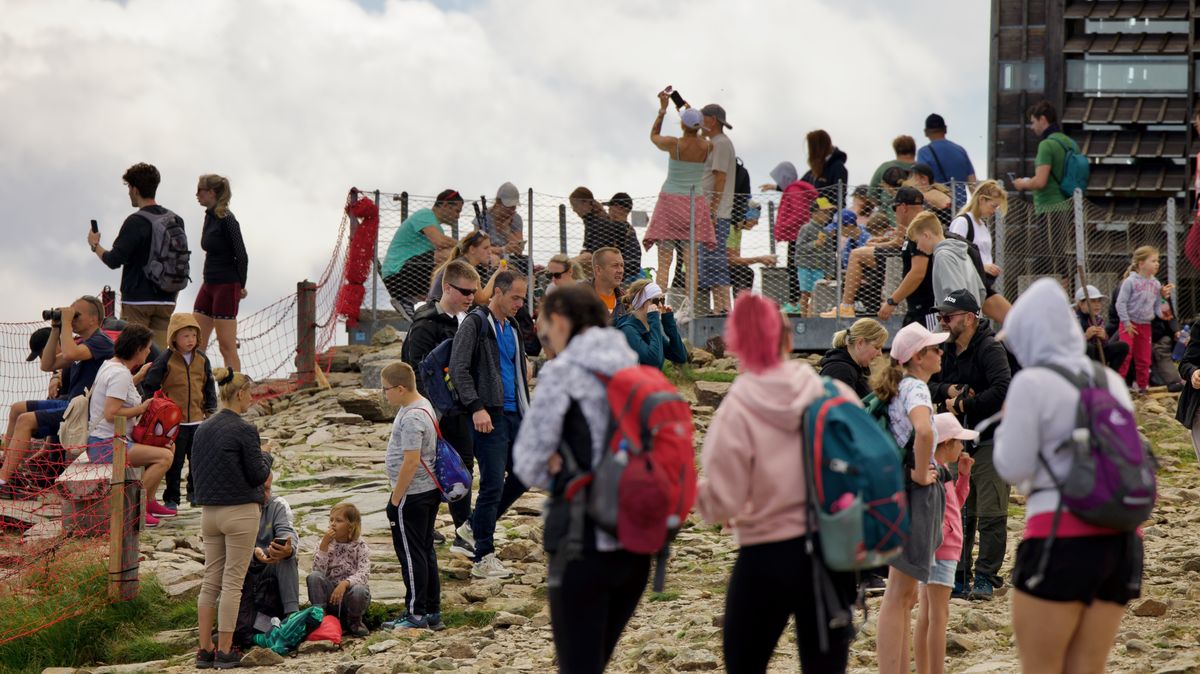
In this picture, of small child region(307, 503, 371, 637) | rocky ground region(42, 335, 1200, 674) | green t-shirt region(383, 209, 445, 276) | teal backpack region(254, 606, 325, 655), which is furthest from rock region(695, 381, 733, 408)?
teal backpack region(254, 606, 325, 655)

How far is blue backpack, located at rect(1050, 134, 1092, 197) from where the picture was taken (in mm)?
18609

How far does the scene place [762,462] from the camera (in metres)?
5.68

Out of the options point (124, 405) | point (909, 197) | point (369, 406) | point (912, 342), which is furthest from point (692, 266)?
point (912, 342)

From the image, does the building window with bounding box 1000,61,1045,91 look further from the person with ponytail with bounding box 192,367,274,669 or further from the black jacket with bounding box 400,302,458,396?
the person with ponytail with bounding box 192,367,274,669

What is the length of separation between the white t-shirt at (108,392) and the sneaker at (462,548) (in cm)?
289

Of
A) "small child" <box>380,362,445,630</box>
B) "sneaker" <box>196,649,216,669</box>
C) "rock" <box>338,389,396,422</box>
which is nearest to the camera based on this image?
"small child" <box>380,362,445,630</box>

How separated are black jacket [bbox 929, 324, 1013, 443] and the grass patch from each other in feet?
18.2

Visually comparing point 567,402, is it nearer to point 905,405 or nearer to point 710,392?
point 905,405

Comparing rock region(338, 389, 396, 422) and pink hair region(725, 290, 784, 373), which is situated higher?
pink hair region(725, 290, 784, 373)

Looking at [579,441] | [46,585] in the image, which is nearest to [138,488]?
[46,585]

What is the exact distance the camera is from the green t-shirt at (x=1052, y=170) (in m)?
18.5

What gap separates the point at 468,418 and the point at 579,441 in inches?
219

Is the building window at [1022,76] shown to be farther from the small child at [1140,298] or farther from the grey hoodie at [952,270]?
the grey hoodie at [952,270]

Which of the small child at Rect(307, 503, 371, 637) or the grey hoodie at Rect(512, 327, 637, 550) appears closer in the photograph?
the grey hoodie at Rect(512, 327, 637, 550)
